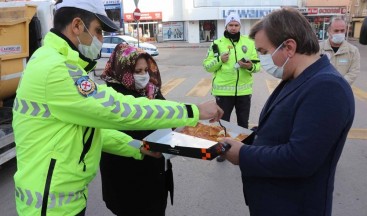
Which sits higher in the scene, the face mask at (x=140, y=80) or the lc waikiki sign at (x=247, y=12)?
the lc waikiki sign at (x=247, y=12)

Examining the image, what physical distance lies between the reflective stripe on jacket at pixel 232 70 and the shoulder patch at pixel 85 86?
3.64m

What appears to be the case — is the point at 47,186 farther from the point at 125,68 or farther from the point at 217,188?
the point at 217,188

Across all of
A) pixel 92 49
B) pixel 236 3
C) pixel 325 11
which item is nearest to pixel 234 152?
pixel 92 49

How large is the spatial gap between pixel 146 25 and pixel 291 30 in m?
40.6

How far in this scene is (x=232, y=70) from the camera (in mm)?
5145

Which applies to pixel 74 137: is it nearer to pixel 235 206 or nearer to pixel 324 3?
pixel 235 206

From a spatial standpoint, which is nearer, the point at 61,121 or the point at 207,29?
the point at 61,121

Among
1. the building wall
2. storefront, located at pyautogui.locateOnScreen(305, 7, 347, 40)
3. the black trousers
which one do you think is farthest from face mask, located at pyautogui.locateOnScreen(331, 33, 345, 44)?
the building wall

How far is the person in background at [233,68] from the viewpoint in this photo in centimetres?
513

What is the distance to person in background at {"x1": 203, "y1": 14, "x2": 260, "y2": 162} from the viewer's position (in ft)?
16.8

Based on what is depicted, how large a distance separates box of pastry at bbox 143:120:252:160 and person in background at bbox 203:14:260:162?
2.84m

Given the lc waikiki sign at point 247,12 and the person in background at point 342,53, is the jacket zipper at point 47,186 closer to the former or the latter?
the person in background at point 342,53

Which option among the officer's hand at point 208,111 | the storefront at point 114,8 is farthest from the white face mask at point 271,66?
the storefront at point 114,8

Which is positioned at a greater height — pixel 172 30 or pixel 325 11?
pixel 325 11
